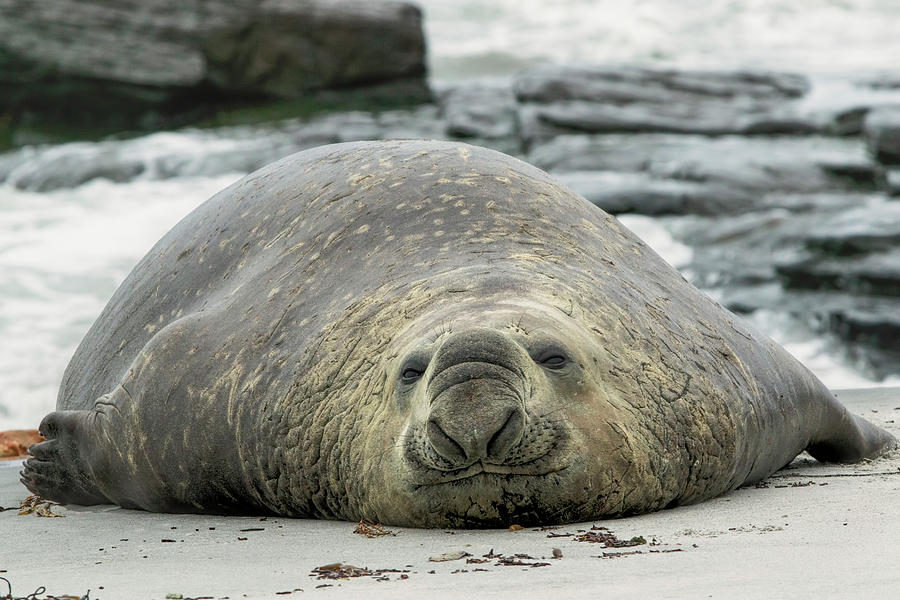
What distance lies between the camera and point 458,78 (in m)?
24.1

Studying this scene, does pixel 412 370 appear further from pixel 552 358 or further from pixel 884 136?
pixel 884 136

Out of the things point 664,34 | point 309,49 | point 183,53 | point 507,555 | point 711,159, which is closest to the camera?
point 507,555

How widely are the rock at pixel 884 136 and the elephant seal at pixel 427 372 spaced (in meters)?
10.4

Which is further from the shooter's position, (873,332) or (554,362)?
(873,332)

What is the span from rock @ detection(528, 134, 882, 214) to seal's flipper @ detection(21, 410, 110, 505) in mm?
9957

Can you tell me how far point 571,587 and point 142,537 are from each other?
1705 mm

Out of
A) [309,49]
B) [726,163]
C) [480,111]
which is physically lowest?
[726,163]

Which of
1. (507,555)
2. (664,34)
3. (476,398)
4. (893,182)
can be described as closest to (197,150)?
(893,182)

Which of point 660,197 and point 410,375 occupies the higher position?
point 660,197

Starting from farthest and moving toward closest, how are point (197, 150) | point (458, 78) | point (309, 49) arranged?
point (458, 78), point (309, 49), point (197, 150)

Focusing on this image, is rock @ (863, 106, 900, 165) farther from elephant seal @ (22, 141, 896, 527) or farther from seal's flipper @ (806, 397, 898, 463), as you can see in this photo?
seal's flipper @ (806, 397, 898, 463)

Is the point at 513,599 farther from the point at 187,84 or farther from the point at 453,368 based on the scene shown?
the point at 187,84

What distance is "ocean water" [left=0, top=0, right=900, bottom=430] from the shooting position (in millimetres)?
11211

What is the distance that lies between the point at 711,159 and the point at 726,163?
0.73ft
